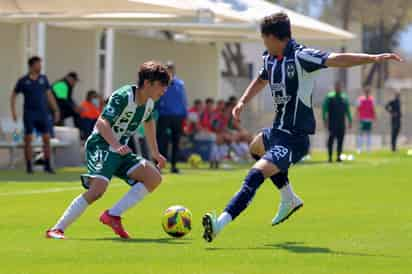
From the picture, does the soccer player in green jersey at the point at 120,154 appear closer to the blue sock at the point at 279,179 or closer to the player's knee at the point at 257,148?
the player's knee at the point at 257,148

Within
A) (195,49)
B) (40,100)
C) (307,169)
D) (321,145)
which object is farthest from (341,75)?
(40,100)

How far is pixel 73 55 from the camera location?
2803 centimetres

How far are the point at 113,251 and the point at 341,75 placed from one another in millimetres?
53719

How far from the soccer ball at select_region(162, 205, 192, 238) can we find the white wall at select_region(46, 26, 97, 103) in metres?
16.8

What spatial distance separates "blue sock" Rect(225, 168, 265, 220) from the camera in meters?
9.88

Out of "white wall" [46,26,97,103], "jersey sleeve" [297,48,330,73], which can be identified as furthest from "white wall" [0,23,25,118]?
"jersey sleeve" [297,48,330,73]

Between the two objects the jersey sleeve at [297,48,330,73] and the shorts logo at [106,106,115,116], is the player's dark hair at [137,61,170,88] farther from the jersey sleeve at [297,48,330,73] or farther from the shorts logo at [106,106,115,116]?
the jersey sleeve at [297,48,330,73]

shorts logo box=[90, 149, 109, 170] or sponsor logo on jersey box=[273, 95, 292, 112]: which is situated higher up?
sponsor logo on jersey box=[273, 95, 292, 112]

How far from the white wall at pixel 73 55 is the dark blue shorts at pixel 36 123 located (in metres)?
5.36

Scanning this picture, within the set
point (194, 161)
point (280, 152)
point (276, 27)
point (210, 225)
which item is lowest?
point (194, 161)

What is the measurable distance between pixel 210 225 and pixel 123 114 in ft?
4.84

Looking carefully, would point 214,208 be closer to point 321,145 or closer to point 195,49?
point 195,49

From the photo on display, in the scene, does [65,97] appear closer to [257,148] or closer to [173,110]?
[173,110]

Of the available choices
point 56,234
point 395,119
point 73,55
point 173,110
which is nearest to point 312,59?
point 56,234
